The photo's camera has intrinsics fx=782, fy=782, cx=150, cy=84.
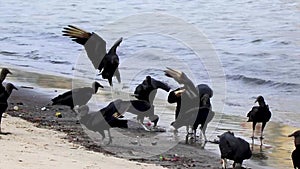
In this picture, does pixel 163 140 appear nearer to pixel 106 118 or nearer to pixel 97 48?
pixel 106 118

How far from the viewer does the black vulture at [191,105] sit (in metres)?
9.16

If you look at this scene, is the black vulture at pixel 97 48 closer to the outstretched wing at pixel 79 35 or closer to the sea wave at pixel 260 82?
the outstretched wing at pixel 79 35

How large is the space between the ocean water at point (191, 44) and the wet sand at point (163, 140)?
101cm

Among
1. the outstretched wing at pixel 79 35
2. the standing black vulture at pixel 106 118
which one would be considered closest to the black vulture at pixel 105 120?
the standing black vulture at pixel 106 118

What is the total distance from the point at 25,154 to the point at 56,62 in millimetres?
A: 10946

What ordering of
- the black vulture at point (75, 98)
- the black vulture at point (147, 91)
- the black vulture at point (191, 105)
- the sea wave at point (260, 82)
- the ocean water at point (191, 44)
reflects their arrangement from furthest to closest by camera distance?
the sea wave at point (260, 82)
the ocean water at point (191, 44)
the black vulture at point (147, 91)
the black vulture at point (75, 98)
the black vulture at point (191, 105)

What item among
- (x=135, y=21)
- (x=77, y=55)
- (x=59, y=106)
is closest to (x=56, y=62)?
(x=77, y=55)

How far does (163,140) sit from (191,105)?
0.65 meters

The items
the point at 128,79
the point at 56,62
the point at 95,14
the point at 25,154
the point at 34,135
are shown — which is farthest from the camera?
the point at 95,14

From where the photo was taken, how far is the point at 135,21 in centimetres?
2558

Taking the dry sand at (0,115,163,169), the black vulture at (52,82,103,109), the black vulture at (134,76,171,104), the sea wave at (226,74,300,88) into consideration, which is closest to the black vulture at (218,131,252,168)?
the dry sand at (0,115,163,169)

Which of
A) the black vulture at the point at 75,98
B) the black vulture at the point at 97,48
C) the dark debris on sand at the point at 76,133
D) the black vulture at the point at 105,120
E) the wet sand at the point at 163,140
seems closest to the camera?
the dark debris on sand at the point at 76,133

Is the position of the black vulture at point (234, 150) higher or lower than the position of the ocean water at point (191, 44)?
higher

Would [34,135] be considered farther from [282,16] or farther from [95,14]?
[95,14]
